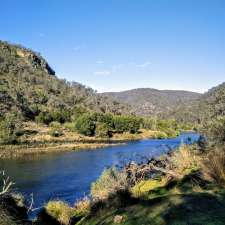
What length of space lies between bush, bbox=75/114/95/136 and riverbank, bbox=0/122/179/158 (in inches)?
84.0

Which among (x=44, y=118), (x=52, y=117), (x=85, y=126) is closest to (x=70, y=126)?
(x=85, y=126)

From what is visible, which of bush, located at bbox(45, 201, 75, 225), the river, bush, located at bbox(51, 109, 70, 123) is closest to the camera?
bush, located at bbox(45, 201, 75, 225)

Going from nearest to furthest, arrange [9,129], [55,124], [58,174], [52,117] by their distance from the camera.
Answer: [58,174]
[9,129]
[55,124]
[52,117]

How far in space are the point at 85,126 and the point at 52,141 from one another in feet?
61.5

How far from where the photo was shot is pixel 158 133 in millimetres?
139250

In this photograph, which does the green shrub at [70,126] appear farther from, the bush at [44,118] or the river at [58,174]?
the river at [58,174]

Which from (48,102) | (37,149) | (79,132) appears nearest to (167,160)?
(37,149)

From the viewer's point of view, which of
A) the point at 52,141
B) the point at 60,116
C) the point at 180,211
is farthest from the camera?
the point at 60,116

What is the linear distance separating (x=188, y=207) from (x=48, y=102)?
15828 centimetres

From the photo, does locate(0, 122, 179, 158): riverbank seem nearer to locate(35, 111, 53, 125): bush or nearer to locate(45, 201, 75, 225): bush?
locate(35, 111, 53, 125): bush

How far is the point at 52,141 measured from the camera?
106250mm

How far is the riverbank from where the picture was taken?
88938mm

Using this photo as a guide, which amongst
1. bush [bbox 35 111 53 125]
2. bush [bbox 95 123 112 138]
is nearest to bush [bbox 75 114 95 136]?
bush [bbox 95 123 112 138]

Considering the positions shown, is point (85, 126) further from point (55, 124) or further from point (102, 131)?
point (55, 124)
